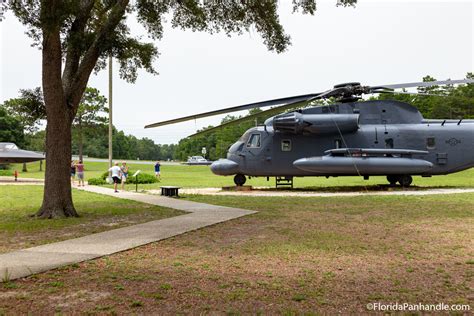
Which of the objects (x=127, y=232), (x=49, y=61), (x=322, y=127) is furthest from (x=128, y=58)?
(x=322, y=127)

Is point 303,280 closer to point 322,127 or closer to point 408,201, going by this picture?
point 408,201

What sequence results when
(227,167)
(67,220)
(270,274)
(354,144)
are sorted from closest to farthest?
1. (270,274)
2. (67,220)
3. (354,144)
4. (227,167)

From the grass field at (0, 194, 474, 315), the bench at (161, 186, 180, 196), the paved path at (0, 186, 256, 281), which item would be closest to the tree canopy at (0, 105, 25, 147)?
the bench at (161, 186, 180, 196)

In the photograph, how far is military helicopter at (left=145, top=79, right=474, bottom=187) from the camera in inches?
720

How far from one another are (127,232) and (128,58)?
7.27 meters

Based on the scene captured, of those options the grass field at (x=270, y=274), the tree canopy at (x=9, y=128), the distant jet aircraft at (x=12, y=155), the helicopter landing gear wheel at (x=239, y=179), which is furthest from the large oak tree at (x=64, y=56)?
the tree canopy at (x=9, y=128)

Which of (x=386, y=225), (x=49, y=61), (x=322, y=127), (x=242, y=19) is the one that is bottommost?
(x=386, y=225)

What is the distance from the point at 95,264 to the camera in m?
5.88

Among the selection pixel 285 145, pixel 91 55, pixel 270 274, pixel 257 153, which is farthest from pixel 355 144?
pixel 270 274

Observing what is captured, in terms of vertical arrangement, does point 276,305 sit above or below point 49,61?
below

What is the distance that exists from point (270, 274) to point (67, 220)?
6874 millimetres

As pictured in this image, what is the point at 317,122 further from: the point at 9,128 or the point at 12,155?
the point at 9,128

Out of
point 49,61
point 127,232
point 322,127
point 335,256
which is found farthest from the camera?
point 322,127

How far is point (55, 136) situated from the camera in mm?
10805
